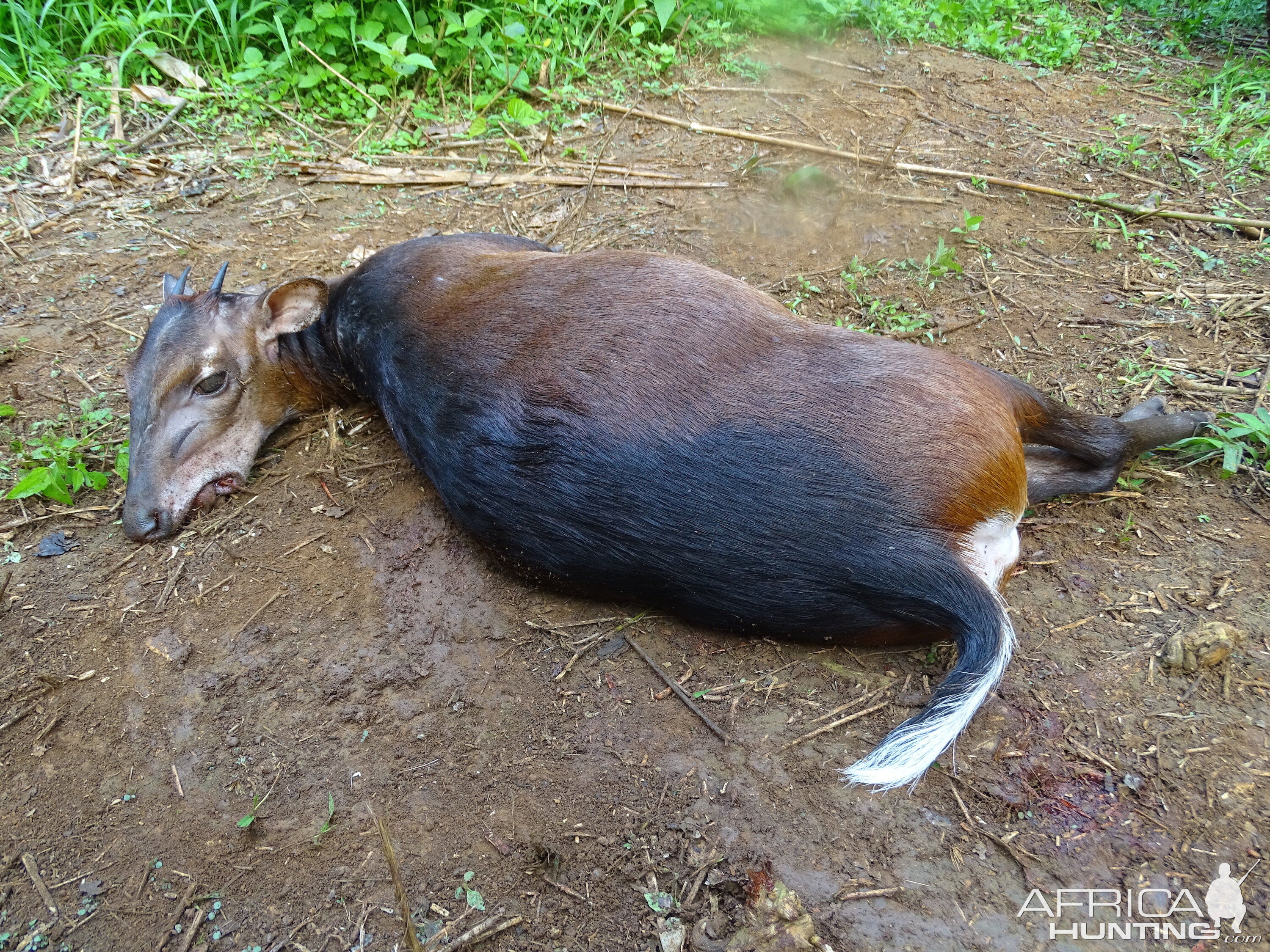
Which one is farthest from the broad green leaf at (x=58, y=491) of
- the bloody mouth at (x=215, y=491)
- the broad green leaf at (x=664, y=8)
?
the broad green leaf at (x=664, y=8)

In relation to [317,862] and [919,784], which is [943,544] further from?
[317,862]

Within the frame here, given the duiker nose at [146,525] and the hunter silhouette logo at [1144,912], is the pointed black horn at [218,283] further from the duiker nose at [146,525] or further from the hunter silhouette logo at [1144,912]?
the hunter silhouette logo at [1144,912]

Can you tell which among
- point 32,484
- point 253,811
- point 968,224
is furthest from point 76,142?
point 968,224

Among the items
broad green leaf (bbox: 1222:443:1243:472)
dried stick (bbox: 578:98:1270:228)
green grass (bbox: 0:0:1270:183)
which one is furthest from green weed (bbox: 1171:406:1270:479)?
green grass (bbox: 0:0:1270:183)

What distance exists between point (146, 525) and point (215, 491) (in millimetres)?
285

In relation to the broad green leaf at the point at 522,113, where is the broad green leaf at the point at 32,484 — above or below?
below

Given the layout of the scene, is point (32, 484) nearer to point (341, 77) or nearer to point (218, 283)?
point (218, 283)

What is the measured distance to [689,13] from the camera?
5.41 m

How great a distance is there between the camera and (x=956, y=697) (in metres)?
1.98

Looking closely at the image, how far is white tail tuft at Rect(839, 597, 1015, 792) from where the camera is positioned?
1.92 m

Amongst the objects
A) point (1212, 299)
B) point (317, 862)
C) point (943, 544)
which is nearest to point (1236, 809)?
point (943, 544)

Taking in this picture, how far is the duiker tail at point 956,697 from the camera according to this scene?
1.93m

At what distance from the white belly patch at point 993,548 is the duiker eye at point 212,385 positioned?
287 cm

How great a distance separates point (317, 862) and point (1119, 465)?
2.80m
